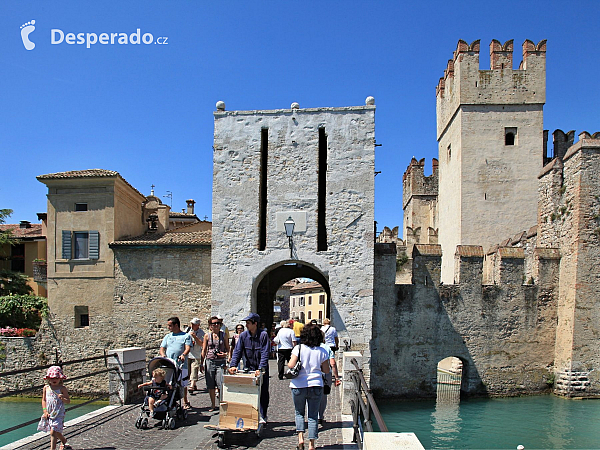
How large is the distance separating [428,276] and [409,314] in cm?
145

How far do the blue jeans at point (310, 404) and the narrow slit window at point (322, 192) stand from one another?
363 inches

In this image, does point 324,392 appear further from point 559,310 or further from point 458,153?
point 458,153

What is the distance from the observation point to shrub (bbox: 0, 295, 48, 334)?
2055 cm

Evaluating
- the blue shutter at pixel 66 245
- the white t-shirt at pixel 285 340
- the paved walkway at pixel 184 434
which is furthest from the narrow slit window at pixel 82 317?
the white t-shirt at pixel 285 340

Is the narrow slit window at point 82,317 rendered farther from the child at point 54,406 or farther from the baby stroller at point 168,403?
the child at point 54,406

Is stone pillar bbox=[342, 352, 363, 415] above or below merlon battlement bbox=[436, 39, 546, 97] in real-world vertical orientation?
below

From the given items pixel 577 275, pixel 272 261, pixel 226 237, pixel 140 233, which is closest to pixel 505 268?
pixel 577 275

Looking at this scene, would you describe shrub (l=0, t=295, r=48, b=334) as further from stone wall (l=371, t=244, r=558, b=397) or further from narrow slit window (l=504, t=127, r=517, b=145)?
narrow slit window (l=504, t=127, r=517, b=145)

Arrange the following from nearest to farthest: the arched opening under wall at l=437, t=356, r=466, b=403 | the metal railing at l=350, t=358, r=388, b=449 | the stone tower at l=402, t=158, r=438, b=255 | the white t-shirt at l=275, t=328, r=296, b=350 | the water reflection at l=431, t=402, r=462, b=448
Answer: the metal railing at l=350, t=358, r=388, b=449 → the white t-shirt at l=275, t=328, r=296, b=350 → the water reflection at l=431, t=402, r=462, b=448 → the arched opening under wall at l=437, t=356, r=466, b=403 → the stone tower at l=402, t=158, r=438, b=255

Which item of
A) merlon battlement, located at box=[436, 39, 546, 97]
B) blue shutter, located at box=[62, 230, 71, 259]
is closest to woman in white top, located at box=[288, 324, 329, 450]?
blue shutter, located at box=[62, 230, 71, 259]

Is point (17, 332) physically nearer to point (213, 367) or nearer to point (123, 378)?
point (123, 378)

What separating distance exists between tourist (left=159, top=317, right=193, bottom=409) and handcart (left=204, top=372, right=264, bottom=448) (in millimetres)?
1482

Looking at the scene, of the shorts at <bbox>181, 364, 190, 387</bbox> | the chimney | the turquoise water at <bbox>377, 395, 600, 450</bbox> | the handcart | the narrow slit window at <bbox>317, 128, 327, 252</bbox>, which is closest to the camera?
the handcart

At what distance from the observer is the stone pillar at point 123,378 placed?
395 inches
